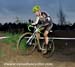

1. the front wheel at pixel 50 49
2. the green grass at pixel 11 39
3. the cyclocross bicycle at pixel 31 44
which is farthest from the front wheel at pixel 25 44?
the green grass at pixel 11 39

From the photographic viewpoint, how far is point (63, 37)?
22.8 m

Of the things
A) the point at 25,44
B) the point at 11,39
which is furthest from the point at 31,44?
the point at 11,39

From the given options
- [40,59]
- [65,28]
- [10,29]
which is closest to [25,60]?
[40,59]

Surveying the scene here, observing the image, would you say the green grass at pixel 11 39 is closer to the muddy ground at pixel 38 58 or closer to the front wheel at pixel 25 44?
the muddy ground at pixel 38 58

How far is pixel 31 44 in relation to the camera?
18.5m

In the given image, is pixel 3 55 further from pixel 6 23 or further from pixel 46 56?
pixel 6 23

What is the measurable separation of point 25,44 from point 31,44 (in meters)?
0.30

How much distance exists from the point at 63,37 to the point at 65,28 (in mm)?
2174

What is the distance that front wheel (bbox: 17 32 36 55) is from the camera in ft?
60.4

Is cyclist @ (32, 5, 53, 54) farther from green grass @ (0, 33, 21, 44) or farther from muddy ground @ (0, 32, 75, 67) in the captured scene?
green grass @ (0, 33, 21, 44)

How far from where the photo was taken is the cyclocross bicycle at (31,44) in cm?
1835

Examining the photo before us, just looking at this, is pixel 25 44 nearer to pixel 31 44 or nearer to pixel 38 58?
pixel 31 44

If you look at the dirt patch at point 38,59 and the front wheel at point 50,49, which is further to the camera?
the front wheel at point 50,49

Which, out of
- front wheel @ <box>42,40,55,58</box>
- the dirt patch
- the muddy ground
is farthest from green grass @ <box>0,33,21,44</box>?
front wheel @ <box>42,40,55,58</box>
